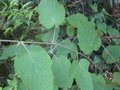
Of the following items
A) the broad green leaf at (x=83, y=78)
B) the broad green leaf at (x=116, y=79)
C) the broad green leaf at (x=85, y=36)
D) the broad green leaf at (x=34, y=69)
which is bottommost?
the broad green leaf at (x=116, y=79)

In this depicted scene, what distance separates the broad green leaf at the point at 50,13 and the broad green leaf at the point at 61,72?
6.9 inches

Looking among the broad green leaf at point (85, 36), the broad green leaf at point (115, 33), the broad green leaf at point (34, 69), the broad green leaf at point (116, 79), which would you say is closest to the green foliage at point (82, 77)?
the broad green leaf at point (85, 36)

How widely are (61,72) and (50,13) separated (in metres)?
0.25

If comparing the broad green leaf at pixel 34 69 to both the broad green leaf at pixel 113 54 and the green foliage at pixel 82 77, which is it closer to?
the green foliage at pixel 82 77

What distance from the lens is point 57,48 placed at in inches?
38.9

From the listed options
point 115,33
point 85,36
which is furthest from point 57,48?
point 115,33

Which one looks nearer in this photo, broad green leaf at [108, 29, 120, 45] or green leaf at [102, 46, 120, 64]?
green leaf at [102, 46, 120, 64]

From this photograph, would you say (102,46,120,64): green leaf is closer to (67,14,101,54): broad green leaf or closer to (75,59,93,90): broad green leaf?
(67,14,101,54): broad green leaf

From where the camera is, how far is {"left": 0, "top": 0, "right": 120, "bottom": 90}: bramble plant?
621mm

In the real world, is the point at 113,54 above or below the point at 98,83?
above

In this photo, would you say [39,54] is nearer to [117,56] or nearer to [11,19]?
[117,56]

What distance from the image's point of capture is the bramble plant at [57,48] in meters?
0.62

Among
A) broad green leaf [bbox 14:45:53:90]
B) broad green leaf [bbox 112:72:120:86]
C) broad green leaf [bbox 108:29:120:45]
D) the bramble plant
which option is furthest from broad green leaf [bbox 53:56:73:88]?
broad green leaf [bbox 108:29:120:45]

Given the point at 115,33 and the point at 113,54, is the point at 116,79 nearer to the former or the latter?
the point at 113,54
